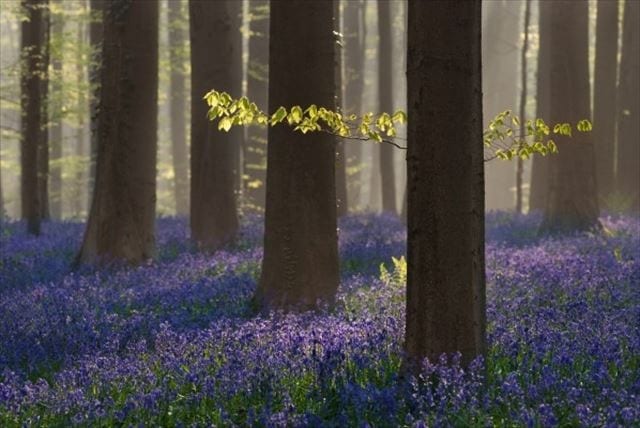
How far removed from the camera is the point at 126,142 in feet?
45.1

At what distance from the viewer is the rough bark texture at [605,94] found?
75.5ft

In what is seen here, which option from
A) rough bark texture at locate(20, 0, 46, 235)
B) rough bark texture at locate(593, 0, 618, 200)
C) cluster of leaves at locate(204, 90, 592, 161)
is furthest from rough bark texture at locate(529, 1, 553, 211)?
cluster of leaves at locate(204, 90, 592, 161)

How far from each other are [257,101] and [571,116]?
10.2 m

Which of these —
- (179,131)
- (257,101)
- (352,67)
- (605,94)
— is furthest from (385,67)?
(179,131)

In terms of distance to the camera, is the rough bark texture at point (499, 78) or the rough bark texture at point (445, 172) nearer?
the rough bark texture at point (445, 172)

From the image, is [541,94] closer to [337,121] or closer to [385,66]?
[385,66]

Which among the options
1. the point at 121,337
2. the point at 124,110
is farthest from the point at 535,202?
the point at 121,337

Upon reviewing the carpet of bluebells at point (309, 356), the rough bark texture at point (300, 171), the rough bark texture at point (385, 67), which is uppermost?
the rough bark texture at point (385, 67)

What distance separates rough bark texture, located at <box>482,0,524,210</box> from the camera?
4747 cm

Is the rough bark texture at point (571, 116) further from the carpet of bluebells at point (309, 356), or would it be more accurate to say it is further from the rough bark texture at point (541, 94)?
the carpet of bluebells at point (309, 356)

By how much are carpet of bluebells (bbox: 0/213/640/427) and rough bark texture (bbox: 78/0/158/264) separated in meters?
1.69

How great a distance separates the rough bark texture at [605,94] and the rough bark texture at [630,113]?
0.25 metres

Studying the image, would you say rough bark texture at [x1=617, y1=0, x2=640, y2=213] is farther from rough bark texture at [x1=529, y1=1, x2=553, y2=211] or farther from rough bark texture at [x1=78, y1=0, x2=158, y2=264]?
rough bark texture at [x1=78, y1=0, x2=158, y2=264]

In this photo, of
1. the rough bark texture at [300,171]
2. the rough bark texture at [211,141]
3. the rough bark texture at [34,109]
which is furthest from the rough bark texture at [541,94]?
the rough bark texture at [300,171]
